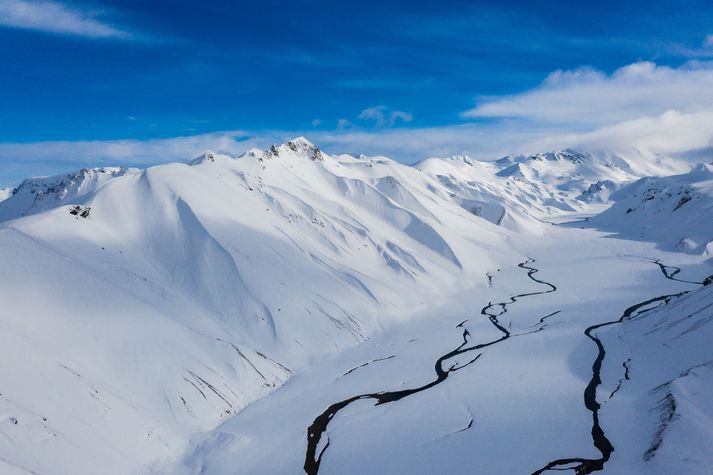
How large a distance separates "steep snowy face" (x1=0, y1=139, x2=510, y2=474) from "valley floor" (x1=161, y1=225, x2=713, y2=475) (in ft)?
14.7

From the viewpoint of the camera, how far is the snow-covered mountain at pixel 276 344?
122 feet

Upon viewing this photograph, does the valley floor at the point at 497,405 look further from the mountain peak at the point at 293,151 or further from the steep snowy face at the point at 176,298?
the mountain peak at the point at 293,151

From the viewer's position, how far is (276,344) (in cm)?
6138

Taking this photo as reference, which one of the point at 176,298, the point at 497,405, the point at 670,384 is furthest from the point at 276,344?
the point at 670,384

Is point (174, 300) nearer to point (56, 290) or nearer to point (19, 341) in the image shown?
point (56, 290)

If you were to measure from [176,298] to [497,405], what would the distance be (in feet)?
144

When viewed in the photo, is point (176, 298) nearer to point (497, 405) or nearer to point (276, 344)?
point (276, 344)

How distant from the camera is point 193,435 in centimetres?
4284

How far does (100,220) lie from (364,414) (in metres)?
58.8

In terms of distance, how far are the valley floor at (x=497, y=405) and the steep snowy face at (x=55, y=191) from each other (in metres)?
145

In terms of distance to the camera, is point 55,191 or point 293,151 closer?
point 293,151

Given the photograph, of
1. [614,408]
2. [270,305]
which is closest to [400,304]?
[270,305]

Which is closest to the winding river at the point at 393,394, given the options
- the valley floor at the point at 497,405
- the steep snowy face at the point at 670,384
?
the valley floor at the point at 497,405

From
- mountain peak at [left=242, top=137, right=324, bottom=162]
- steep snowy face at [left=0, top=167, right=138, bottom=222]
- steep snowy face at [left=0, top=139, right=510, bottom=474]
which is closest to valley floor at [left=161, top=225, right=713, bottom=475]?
steep snowy face at [left=0, top=139, right=510, bottom=474]
